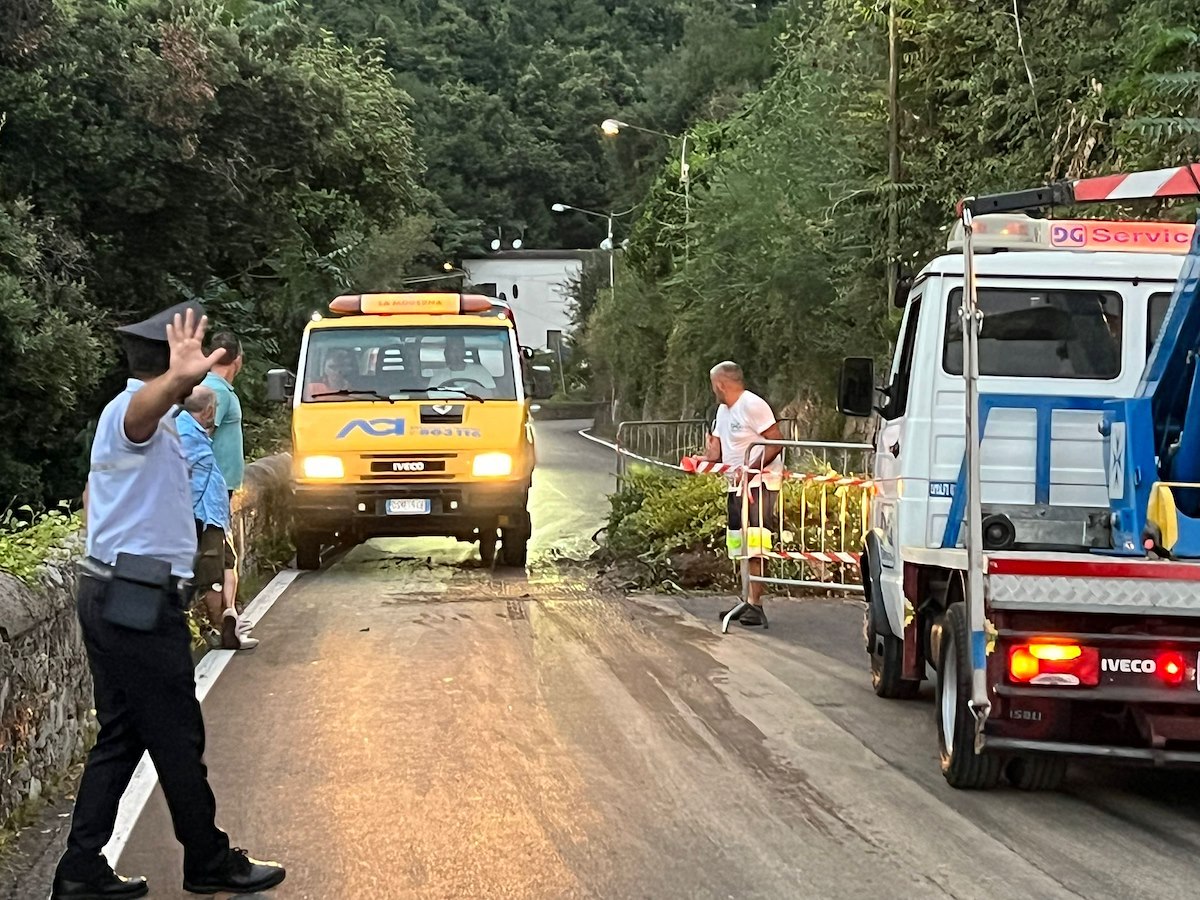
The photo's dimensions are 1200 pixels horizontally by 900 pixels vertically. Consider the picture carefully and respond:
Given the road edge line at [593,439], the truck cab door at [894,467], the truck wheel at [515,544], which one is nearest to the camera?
the truck cab door at [894,467]

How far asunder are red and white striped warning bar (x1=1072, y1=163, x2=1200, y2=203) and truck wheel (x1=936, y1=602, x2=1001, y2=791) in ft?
5.94

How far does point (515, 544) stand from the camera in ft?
46.0

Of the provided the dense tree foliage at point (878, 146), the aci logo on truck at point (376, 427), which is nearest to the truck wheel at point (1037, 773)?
the dense tree foliage at point (878, 146)

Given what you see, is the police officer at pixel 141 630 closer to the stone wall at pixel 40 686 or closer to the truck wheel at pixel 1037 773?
the stone wall at pixel 40 686

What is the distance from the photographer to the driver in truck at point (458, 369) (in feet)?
46.2

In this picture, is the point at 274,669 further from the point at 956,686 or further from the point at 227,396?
the point at 956,686

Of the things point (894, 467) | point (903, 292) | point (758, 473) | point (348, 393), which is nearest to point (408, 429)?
point (348, 393)

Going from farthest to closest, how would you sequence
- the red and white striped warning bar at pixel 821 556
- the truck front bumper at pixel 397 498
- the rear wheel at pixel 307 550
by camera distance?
the rear wheel at pixel 307 550, the truck front bumper at pixel 397 498, the red and white striped warning bar at pixel 821 556

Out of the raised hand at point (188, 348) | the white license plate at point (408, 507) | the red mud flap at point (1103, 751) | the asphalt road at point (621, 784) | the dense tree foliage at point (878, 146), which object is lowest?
the asphalt road at point (621, 784)

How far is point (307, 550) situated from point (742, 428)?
4.87m

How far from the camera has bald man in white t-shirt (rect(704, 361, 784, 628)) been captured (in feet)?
35.1

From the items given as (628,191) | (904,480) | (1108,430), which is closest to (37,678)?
(904,480)

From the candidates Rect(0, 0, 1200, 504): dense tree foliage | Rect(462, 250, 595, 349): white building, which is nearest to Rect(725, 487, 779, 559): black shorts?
Rect(0, 0, 1200, 504): dense tree foliage

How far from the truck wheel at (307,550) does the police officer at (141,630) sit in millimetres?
8655
